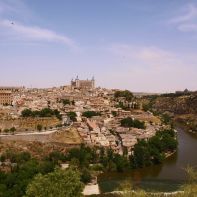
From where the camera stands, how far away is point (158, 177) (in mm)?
30641

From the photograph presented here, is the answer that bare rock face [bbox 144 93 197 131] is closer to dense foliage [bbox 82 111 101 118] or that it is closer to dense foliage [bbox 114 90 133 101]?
dense foliage [bbox 114 90 133 101]

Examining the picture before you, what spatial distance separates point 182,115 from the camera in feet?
248

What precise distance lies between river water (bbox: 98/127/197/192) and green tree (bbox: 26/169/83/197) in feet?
16.5

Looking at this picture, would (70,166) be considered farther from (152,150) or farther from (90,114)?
(90,114)

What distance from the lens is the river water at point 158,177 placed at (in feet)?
90.5

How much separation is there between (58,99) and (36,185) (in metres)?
51.0

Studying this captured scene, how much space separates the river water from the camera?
90.5 feet

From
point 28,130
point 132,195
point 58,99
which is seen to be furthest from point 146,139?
point 58,99

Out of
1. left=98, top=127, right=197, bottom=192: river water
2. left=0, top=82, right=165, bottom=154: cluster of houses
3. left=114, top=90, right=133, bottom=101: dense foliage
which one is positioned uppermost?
left=114, top=90, right=133, bottom=101: dense foliage

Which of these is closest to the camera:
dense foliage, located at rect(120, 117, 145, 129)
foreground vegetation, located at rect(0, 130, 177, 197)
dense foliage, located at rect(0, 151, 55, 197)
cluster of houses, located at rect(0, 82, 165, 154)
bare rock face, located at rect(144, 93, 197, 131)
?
foreground vegetation, located at rect(0, 130, 177, 197)

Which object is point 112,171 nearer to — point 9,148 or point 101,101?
point 9,148

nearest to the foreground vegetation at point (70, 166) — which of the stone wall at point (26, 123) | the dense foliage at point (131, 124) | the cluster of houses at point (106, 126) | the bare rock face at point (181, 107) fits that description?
the cluster of houses at point (106, 126)

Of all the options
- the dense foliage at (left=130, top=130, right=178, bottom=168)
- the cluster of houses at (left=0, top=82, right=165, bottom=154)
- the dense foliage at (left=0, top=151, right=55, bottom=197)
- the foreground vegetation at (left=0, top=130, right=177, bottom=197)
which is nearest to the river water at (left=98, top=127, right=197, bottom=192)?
the dense foliage at (left=130, top=130, right=178, bottom=168)

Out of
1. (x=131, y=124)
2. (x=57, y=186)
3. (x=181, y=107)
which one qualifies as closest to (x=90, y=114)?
(x=131, y=124)
